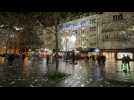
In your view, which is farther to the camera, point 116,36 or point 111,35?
point 111,35

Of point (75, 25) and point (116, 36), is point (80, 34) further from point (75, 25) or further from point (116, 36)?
point (116, 36)

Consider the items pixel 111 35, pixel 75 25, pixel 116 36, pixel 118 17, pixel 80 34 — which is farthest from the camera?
pixel 111 35

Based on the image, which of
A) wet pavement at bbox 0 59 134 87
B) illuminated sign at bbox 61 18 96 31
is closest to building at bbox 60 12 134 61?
illuminated sign at bbox 61 18 96 31

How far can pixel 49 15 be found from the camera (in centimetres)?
2323

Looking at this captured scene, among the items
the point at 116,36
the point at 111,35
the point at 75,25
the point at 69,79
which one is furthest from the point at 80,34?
the point at 69,79

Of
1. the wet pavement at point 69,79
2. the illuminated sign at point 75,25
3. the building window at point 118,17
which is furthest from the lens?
the building window at point 118,17

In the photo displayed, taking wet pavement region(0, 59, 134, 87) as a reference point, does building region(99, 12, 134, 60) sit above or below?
above

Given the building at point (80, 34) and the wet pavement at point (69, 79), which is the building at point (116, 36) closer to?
the building at point (80, 34)

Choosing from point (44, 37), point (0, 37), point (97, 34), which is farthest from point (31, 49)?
point (97, 34)

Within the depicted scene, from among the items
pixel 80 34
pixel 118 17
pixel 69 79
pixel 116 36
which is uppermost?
pixel 118 17

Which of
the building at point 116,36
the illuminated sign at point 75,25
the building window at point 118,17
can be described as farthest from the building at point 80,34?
the building window at point 118,17

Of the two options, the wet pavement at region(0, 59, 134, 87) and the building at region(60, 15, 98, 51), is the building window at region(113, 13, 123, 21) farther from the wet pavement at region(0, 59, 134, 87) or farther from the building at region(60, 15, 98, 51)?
the wet pavement at region(0, 59, 134, 87)
